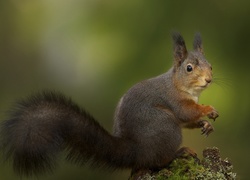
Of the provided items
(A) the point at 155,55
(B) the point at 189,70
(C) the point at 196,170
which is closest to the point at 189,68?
(B) the point at 189,70

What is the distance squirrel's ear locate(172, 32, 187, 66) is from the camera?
2.89m

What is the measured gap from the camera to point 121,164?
8.91 ft

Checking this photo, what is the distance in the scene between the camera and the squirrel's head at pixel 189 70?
2.83 metres

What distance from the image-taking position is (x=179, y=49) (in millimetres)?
2906

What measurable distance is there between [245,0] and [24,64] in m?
2.34

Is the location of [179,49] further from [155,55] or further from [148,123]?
[155,55]

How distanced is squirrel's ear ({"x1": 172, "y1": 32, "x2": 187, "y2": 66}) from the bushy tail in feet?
1.79

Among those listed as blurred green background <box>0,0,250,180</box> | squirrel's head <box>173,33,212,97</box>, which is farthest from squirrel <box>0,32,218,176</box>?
blurred green background <box>0,0,250,180</box>

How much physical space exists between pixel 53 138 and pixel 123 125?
45 centimetres

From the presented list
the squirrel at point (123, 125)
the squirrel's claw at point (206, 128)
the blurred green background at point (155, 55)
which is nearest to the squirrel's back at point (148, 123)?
the squirrel at point (123, 125)

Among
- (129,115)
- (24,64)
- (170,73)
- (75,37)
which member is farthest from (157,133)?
(24,64)

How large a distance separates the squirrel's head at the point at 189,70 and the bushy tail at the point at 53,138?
44 centimetres

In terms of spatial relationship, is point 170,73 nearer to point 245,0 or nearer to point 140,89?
point 140,89

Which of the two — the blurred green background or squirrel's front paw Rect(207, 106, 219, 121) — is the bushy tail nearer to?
squirrel's front paw Rect(207, 106, 219, 121)
